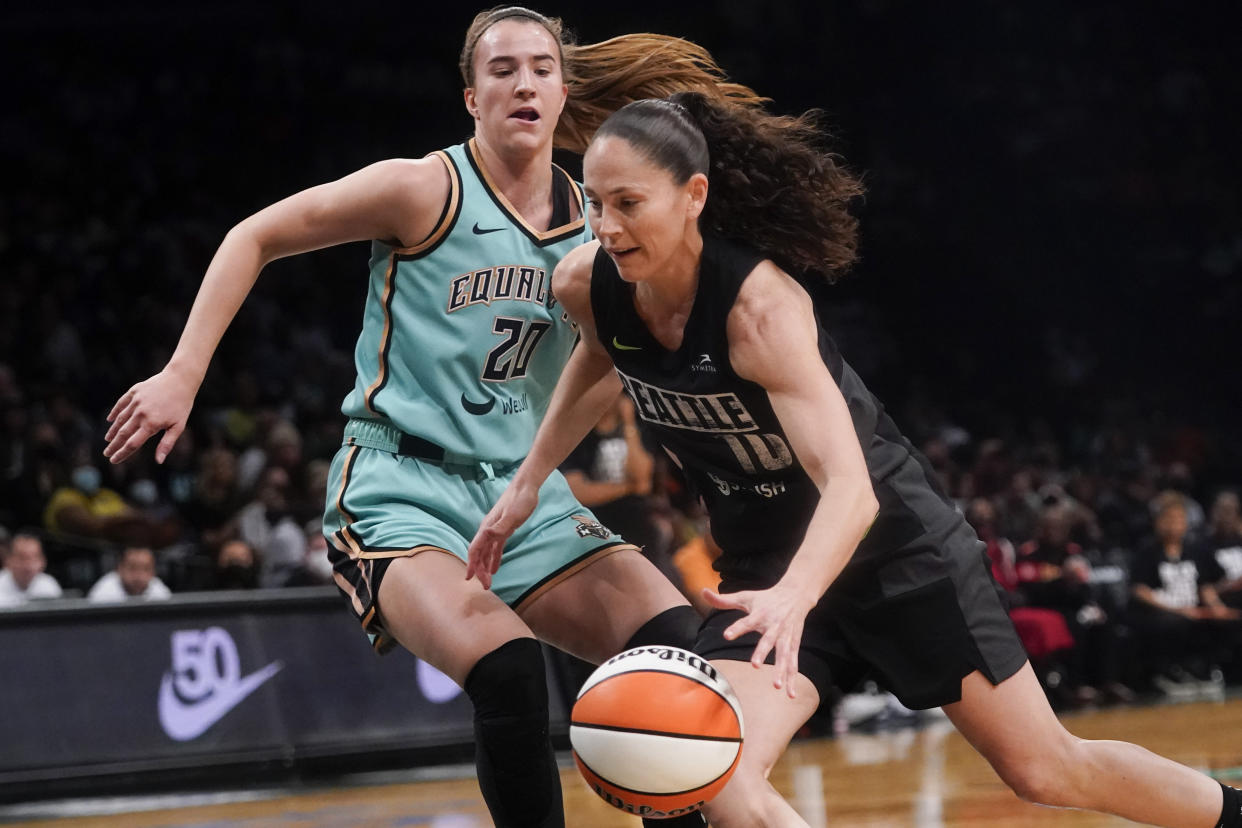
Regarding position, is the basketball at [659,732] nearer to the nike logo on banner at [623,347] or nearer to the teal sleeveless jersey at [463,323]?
the nike logo on banner at [623,347]

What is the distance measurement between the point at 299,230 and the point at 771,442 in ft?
3.93

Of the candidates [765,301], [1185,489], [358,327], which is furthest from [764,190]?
[358,327]

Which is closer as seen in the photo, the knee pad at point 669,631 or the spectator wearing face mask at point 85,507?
the knee pad at point 669,631

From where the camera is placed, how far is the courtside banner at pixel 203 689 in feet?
22.9

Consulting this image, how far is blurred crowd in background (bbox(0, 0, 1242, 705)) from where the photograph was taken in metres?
10.0

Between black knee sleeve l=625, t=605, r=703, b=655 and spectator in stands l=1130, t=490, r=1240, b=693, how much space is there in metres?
7.67

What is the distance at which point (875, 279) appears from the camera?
1641 centimetres

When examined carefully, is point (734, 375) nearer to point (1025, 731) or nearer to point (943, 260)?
point (1025, 731)

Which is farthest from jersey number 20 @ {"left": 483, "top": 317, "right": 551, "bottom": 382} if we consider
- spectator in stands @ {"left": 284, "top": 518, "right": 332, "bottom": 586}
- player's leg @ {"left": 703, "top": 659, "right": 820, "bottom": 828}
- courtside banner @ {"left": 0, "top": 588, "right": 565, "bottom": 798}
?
spectator in stands @ {"left": 284, "top": 518, "right": 332, "bottom": 586}

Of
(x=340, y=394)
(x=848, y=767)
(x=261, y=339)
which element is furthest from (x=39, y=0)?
(x=848, y=767)

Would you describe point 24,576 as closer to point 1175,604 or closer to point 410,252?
point 410,252

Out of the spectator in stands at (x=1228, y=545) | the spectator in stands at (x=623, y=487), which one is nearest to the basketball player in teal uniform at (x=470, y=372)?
the spectator in stands at (x=623, y=487)

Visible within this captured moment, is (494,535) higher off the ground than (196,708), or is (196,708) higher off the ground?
(494,535)

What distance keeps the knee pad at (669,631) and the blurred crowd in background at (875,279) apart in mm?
4709
